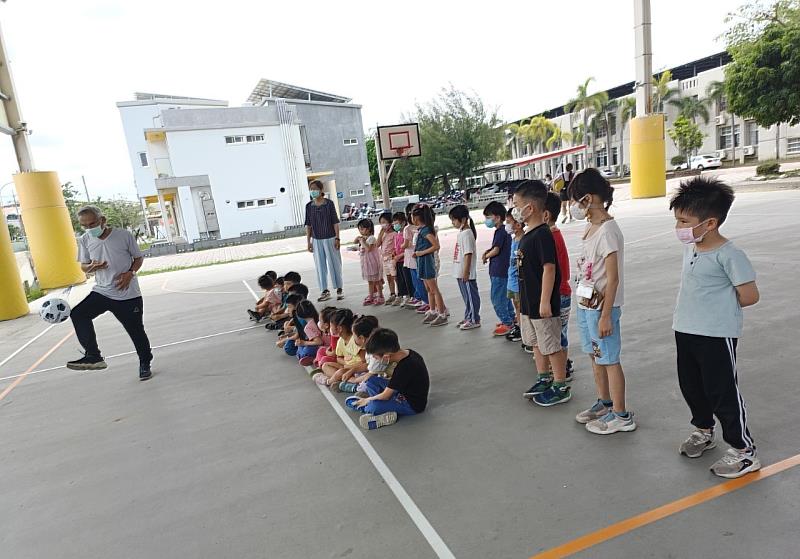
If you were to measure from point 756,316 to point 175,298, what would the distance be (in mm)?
10493

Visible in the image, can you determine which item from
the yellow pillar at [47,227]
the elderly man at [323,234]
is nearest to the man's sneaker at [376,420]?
the elderly man at [323,234]

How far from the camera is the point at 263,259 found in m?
17.5

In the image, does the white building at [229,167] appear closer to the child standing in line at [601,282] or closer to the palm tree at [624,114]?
the child standing in line at [601,282]

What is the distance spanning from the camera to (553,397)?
3.67 meters

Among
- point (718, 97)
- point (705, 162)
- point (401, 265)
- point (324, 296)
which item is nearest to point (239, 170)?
point (324, 296)

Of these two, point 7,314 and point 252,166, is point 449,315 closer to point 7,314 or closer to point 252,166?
point 7,314

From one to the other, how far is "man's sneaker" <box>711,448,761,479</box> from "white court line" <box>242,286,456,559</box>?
1.45 m

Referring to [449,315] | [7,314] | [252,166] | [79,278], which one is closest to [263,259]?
[79,278]

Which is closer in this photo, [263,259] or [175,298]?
[175,298]

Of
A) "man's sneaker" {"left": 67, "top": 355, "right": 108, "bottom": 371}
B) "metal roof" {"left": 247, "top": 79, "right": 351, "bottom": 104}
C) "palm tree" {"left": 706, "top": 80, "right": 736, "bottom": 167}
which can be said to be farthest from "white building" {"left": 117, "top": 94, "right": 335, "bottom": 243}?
"palm tree" {"left": 706, "top": 80, "right": 736, "bottom": 167}

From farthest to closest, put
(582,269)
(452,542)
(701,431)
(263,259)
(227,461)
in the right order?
1. (263,259)
2. (227,461)
3. (582,269)
4. (701,431)
5. (452,542)

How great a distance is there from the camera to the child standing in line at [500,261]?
5.23 meters

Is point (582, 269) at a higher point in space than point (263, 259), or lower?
higher

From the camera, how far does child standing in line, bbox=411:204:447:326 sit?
6109 millimetres
